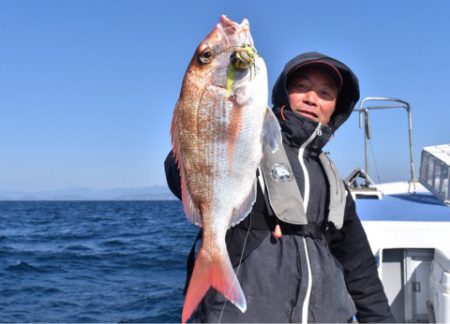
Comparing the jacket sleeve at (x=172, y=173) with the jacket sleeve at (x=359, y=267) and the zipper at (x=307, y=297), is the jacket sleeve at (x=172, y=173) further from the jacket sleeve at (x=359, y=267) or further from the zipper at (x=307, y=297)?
the jacket sleeve at (x=359, y=267)

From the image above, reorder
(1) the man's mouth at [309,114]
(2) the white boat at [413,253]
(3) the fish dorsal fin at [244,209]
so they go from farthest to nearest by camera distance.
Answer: (2) the white boat at [413,253] → (1) the man's mouth at [309,114] → (3) the fish dorsal fin at [244,209]

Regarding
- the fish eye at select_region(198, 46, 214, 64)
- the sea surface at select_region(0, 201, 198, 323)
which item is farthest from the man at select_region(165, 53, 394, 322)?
the sea surface at select_region(0, 201, 198, 323)

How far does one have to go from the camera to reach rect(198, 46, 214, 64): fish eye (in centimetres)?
204

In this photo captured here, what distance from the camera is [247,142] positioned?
2.05 meters

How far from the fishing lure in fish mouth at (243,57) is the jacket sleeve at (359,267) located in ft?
3.99

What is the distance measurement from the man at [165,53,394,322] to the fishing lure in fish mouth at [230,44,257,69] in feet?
1.82

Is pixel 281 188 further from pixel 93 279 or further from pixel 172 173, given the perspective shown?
pixel 93 279

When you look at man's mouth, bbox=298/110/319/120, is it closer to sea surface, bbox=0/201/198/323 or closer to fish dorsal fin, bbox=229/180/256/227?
fish dorsal fin, bbox=229/180/256/227

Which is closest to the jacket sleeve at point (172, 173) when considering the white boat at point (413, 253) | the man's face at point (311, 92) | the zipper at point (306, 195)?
the zipper at point (306, 195)

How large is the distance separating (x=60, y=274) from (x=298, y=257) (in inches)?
522

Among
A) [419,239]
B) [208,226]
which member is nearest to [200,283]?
[208,226]

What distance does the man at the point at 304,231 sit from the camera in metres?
2.30

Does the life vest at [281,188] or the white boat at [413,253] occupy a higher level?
the life vest at [281,188]

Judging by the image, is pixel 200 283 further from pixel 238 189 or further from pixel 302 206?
pixel 302 206
